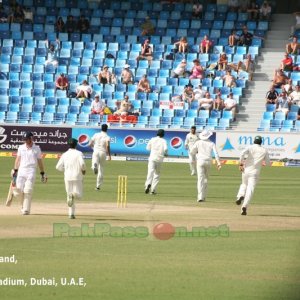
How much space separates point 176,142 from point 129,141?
1.72 metres

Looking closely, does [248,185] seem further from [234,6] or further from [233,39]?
[234,6]

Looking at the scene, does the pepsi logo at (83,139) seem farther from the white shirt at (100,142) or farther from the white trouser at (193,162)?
the white shirt at (100,142)

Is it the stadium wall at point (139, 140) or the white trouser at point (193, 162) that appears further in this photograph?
the stadium wall at point (139, 140)

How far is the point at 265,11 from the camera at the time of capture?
50.9 m

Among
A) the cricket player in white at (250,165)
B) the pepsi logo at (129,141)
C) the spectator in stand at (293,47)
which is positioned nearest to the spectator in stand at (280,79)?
the spectator in stand at (293,47)

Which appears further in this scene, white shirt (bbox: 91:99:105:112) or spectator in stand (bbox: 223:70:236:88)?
spectator in stand (bbox: 223:70:236:88)

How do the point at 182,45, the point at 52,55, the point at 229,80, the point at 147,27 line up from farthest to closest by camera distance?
the point at 147,27, the point at 52,55, the point at 182,45, the point at 229,80

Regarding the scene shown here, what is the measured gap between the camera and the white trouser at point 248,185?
25.8 metres

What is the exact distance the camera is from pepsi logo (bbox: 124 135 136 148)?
146 ft

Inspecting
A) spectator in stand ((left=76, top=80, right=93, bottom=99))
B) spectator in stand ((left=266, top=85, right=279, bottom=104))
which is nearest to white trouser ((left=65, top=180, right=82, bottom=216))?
spectator in stand ((left=266, top=85, right=279, bottom=104))

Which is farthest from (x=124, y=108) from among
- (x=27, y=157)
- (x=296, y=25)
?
(x=27, y=157)

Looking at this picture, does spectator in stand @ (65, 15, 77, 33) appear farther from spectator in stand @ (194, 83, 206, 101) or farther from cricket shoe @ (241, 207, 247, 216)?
cricket shoe @ (241, 207, 247, 216)

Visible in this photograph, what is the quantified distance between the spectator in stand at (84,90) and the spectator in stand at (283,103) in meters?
7.43

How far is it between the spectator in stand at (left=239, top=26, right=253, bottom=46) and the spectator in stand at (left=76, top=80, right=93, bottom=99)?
6494 mm
